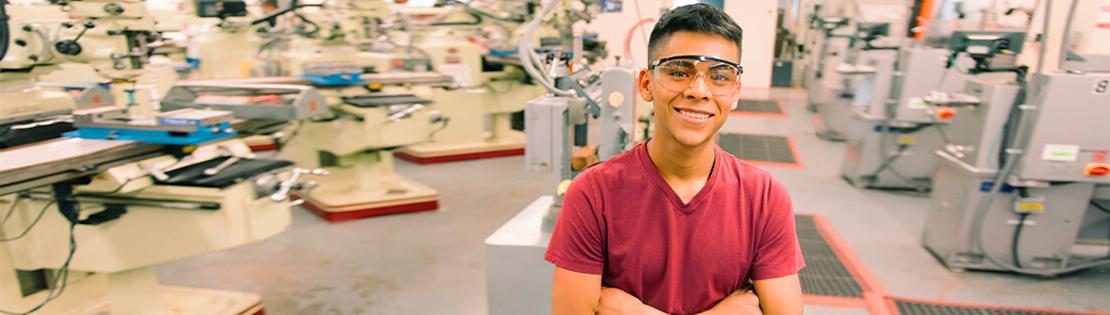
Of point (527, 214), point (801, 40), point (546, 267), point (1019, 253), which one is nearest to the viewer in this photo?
point (546, 267)

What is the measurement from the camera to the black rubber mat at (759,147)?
5.78 metres

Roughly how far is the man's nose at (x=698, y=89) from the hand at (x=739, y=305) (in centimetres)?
45

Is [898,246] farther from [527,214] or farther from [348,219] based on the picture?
[348,219]

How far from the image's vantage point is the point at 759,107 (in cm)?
858

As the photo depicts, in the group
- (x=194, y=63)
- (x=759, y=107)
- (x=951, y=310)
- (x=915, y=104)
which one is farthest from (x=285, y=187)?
(x=759, y=107)

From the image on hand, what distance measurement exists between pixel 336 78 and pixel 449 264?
1.45 metres

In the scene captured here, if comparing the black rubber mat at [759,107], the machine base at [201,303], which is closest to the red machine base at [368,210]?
the machine base at [201,303]

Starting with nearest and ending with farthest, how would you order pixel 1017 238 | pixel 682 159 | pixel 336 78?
1. pixel 682 159
2. pixel 1017 238
3. pixel 336 78

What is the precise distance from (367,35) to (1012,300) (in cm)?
424

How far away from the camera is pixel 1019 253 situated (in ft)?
10.5

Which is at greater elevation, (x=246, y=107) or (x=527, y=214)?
(x=246, y=107)

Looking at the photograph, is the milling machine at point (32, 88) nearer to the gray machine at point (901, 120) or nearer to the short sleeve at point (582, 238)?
the short sleeve at point (582, 238)

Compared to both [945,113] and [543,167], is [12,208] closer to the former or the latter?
[543,167]

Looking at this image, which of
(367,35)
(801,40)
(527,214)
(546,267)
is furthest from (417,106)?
(801,40)
